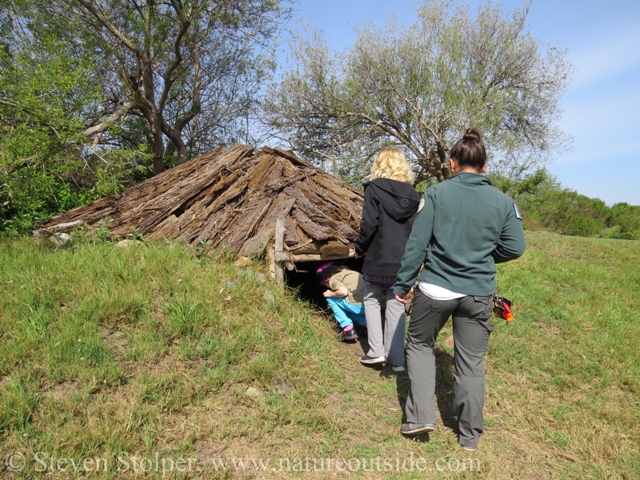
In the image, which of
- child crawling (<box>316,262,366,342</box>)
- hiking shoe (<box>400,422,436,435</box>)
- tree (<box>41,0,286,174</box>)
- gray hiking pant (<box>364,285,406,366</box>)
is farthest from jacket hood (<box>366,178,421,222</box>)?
tree (<box>41,0,286,174</box>)

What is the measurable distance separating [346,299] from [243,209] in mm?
2240

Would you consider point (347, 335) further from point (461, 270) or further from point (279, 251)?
point (461, 270)

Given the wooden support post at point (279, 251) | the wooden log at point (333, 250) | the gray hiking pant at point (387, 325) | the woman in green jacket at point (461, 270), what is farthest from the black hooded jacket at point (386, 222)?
the wooden support post at point (279, 251)

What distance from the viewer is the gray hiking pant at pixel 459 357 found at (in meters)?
2.95

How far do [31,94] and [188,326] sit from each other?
11.4ft

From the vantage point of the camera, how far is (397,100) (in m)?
13.4

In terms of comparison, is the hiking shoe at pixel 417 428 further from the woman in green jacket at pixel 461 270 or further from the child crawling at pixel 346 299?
the child crawling at pixel 346 299

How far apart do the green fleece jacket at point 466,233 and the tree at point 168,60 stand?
684 cm

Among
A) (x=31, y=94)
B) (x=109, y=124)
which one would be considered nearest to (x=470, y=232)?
(x=31, y=94)

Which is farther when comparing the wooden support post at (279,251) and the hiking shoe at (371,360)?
the wooden support post at (279,251)

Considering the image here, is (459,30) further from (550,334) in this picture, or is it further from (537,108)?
(550,334)

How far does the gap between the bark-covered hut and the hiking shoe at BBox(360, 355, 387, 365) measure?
138 centimetres

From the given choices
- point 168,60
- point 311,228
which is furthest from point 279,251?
point 168,60

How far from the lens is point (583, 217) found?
67.3 feet
